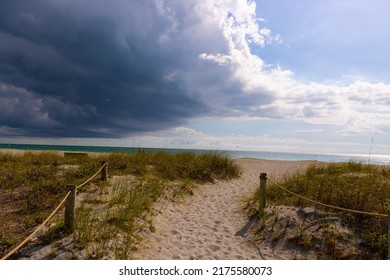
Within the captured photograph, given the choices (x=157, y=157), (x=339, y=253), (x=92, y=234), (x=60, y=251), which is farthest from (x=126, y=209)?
(x=157, y=157)

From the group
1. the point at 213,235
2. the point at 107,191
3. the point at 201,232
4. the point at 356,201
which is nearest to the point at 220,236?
the point at 213,235

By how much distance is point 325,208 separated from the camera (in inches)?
284

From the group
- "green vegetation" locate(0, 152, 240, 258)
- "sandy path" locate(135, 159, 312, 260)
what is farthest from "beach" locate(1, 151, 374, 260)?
"green vegetation" locate(0, 152, 240, 258)

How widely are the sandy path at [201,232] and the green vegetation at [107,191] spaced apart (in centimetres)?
46

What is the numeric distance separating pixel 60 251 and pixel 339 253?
5152mm

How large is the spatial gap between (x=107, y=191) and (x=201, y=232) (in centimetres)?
338

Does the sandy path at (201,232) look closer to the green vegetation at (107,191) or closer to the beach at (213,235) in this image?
the beach at (213,235)

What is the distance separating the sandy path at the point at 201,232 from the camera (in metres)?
5.80

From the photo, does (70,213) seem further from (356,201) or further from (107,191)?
(356,201)

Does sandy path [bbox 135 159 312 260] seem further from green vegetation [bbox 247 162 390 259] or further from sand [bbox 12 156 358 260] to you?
green vegetation [bbox 247 162 390 259]

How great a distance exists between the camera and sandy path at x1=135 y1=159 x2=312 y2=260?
19.0 ft

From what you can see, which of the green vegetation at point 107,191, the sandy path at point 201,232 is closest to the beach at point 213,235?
the sandy path at point 201,232

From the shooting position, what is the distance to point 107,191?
28.8 ft
